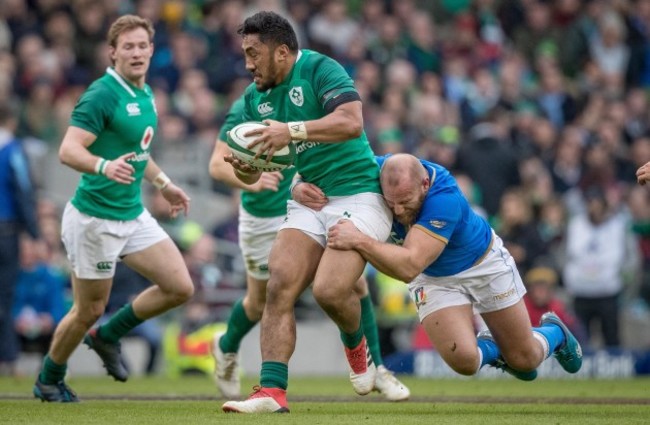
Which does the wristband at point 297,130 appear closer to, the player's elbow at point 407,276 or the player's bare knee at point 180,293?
the player's elbow at point 407,276

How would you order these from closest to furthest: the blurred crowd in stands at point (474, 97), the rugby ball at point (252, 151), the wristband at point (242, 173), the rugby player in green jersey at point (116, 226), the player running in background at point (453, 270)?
the rugby ball at point (252, 151), the player running in background at point (453, 270), the wristband at point (242, 173), the rugby player in green jersey at point (116, 226), the blurred crowd in stands at point (474, 97)

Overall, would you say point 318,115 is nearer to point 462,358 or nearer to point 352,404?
point 462,358

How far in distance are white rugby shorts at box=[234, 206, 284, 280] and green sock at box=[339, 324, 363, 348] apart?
1.82 metres

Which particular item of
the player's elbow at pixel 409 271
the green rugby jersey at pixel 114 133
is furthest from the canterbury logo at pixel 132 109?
the player's elbow at pixel 409 271

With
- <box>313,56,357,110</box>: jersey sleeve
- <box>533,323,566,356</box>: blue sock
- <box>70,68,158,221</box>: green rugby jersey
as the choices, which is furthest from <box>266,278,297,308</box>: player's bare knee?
<box>533,323,566,356</box>: blue sock

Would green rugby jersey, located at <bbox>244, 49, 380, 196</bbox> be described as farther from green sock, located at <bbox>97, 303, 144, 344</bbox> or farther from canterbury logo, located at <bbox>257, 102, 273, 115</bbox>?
green sock, located at <bbox>97, 303, 144, 344</bbox>

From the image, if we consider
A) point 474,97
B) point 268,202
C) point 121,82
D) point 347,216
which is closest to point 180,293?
point 268,202

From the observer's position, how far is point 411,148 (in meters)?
18.2

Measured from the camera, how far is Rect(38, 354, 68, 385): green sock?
410 inches

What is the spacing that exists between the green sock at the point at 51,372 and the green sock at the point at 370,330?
233 cm

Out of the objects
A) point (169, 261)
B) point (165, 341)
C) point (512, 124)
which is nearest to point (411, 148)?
point (512, 124)

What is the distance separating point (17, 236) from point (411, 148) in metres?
5.80

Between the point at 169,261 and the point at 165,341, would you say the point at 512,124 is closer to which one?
the point at 165,341

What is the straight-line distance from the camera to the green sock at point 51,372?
34.2ft
